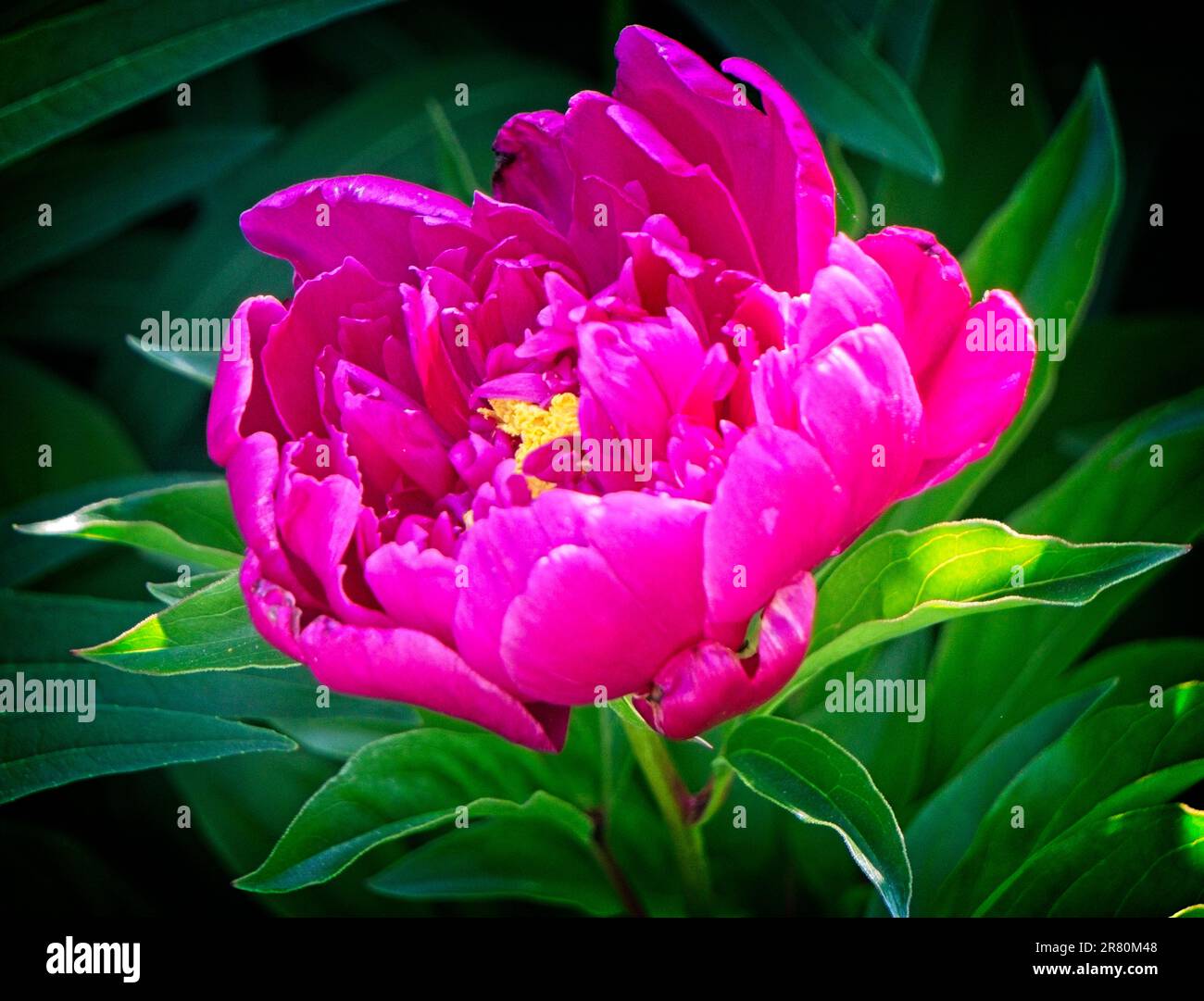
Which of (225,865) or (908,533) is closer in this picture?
(908,533)

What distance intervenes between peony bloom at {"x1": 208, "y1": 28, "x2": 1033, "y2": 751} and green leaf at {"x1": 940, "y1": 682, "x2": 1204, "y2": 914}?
22cm

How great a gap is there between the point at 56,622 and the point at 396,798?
26 centimetres

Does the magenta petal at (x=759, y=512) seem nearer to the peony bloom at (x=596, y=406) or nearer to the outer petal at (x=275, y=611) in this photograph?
the peony bloom at (x=596, y=406)

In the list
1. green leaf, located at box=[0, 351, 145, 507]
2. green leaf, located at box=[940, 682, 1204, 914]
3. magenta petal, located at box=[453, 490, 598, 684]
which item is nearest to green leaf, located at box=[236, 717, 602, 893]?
magenta petal, located at box=[453, 490, 598, 684]

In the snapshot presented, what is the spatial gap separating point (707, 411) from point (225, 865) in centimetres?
49

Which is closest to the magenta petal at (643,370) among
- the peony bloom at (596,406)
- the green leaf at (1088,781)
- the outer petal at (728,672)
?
the peony bloom at (596,406)

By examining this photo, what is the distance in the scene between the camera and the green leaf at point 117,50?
78 cm

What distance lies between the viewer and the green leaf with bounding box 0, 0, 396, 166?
2.57ft

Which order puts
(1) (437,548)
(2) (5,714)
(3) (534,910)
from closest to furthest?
(1) (437,548), (2) (5,714), (3) (534,910)

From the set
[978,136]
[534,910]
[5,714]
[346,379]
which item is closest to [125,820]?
[5,714]

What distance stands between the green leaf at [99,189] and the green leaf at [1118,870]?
2.33ft

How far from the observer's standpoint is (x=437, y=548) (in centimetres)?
60

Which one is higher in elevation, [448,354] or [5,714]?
[448,354]

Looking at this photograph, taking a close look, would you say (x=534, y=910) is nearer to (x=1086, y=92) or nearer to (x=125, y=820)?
(x=125, y=820)
